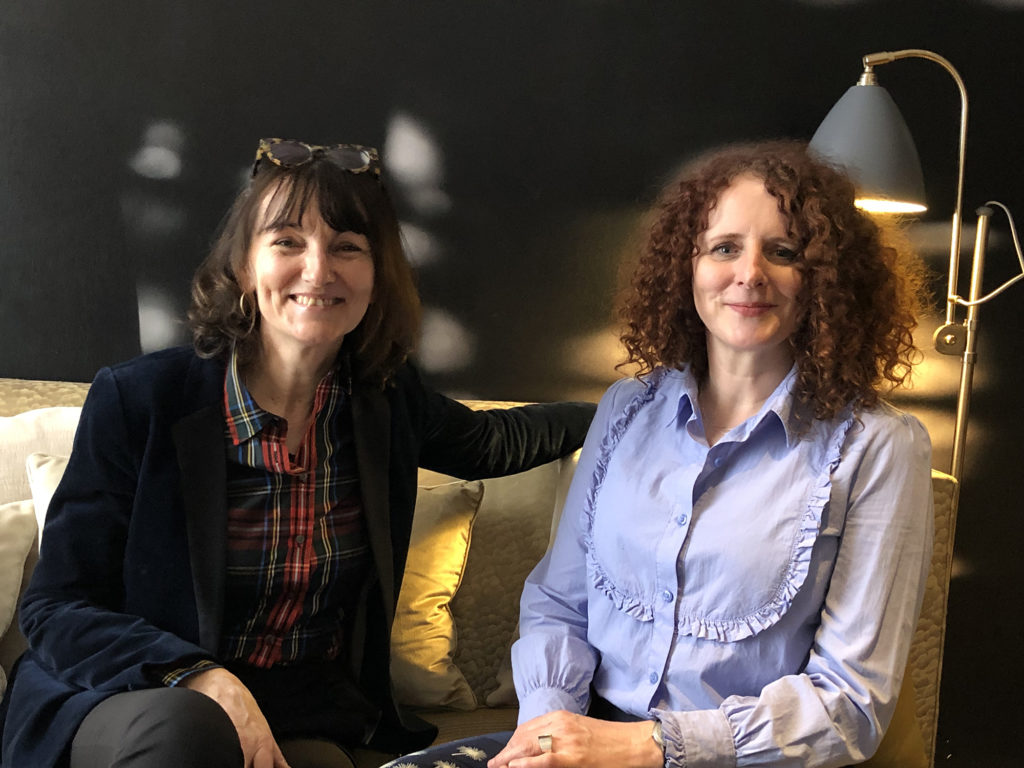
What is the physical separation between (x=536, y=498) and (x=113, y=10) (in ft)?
4.81

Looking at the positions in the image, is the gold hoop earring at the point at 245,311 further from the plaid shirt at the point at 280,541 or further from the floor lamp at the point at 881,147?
the floor lamp at the point at 881,147

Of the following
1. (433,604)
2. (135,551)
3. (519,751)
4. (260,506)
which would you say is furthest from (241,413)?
(519,751)

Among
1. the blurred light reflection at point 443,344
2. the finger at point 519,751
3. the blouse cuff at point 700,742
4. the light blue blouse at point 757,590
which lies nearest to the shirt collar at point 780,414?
the light blue blouse at point 757,590

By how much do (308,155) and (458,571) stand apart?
0.80 meters

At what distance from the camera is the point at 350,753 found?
5.18ft

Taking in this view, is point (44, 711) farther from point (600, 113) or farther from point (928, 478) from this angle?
point (600, 113)

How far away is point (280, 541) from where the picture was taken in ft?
5.04

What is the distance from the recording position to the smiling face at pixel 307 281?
1540 millimetres

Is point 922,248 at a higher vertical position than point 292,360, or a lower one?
higher

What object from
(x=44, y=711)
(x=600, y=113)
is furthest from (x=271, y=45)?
(x=44, y=711)

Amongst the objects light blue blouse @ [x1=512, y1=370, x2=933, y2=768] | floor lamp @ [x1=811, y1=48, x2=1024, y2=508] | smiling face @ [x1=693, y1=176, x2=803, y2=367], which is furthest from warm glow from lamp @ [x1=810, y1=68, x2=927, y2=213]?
light blue blouse @ [x1=512, y1=370, x2=933, y2=768]

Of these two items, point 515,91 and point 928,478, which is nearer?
point 928,478

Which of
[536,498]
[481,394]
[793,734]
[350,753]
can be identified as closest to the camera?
[793,734]

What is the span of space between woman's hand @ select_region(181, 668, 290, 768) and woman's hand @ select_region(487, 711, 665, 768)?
1.00 ft
